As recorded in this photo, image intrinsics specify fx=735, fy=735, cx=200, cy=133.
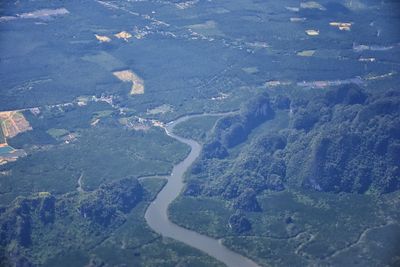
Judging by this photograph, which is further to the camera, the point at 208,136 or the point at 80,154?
the point at 208,136

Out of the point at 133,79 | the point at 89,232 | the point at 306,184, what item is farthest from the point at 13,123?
the point at 306,184

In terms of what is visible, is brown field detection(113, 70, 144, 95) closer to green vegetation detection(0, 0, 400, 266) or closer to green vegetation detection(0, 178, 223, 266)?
green vegetation detection(0, 0, 400, 266)

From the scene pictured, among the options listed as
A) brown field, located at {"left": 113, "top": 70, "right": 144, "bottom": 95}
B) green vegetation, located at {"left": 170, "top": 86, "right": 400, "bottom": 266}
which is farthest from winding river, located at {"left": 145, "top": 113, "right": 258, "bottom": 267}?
brown field, located at {"left": 113, "top": 70, "right": 144, "bottom": 95}

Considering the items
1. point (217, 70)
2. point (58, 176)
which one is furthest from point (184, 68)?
point (58, 176)

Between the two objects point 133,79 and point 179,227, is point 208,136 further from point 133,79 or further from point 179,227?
point 133,79

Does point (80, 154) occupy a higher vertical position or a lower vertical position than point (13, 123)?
higher

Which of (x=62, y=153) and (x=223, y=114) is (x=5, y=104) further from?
(x=223, y=114)
